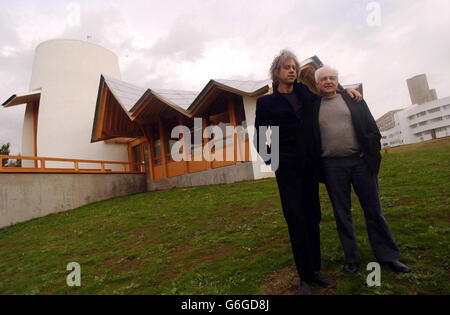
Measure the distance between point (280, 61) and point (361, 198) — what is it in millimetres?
1575

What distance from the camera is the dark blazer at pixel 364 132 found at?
277 cm

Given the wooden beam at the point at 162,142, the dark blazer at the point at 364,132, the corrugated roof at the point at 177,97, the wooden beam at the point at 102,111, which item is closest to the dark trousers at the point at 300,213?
the dark blazer at the point at 364,132

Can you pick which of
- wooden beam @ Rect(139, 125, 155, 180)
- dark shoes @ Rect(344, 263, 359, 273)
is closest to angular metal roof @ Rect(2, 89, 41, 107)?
wooden beam @ Rect(139, 125, 155, 180)

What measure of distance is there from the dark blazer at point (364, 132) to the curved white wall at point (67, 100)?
65.3 ft

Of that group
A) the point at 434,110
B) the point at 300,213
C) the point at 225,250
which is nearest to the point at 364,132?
the point at 300,213

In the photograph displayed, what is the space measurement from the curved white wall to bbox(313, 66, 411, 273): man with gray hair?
19.9 metres

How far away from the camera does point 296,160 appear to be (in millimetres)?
2605

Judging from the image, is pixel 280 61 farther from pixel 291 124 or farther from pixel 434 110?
pixel 434 110

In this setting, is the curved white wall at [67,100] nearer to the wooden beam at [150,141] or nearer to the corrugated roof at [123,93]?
the wooden beam at [150,141]

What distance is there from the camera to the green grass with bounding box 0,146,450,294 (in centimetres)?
287

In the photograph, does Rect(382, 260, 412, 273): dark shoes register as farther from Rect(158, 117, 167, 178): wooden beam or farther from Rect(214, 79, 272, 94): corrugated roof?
Rect(158, 117, 167, 178): wooden beam
